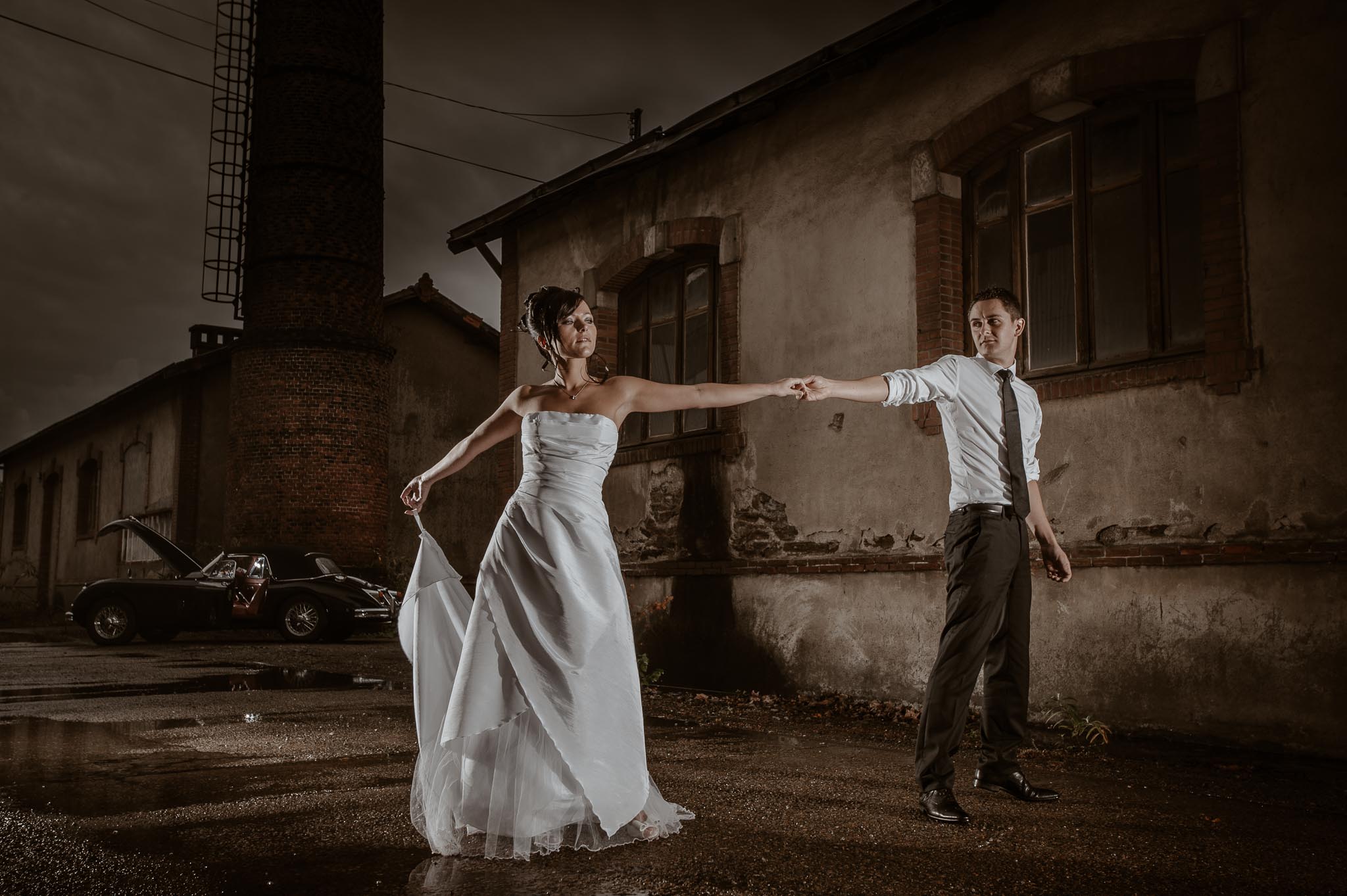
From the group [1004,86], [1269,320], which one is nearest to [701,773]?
[1269,320]

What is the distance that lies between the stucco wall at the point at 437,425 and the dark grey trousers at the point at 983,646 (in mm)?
20386

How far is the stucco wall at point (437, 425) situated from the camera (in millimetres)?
24359

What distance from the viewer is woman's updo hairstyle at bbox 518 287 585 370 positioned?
414 cm

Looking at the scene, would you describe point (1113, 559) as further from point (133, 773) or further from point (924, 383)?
point (133, 773)

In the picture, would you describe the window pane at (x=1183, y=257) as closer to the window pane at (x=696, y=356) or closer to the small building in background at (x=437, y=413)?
the window pane at (x=696, y=356)

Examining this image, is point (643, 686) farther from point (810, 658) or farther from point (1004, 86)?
point (1004, 86)

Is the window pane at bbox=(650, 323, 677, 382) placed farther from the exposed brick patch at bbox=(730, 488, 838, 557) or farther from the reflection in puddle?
the reflection in puddle

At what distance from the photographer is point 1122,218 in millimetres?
6969

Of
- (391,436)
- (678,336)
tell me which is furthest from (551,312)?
(391,436)

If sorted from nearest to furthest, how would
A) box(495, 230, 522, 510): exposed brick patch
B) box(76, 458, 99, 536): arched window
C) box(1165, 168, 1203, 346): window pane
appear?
box(1165, 168, 1203, 346): window pane, box(495, 230, 522, 510): exposed brick patch, box(76, 458, 99, 536): arched window

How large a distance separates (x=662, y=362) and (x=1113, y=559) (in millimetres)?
5637

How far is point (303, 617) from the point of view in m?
16.6

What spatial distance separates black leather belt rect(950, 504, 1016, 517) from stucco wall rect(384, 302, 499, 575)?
67.4 feet

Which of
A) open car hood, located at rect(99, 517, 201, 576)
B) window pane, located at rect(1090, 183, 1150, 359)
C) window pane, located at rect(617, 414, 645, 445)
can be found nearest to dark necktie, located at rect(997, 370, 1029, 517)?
window pane, located at rect(1090, 183, 1150, 359)
